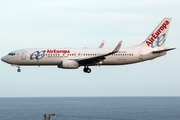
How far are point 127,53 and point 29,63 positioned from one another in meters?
18.7

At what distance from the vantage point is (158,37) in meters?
84.0

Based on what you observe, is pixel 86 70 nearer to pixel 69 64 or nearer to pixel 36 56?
pixel 69 64

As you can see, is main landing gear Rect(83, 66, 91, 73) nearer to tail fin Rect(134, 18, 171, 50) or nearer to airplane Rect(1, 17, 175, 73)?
airplane Rect(1, 17, 175, 73)

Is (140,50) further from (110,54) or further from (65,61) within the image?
(65,61)

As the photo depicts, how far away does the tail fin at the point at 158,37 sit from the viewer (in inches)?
3260

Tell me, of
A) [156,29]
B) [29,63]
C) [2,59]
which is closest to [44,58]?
[29,63]

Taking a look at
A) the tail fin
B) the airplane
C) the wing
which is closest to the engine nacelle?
the airplane

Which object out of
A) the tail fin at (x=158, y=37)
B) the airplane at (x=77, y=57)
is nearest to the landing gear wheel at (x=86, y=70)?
the airplane at (x=77, y=57)

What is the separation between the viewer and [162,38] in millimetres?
84125

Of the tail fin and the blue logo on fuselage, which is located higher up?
the tail fin

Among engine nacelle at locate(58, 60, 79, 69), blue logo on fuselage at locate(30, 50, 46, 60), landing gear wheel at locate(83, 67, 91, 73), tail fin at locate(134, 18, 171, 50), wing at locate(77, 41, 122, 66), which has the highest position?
tail fin at locate(134, 18, 171, 50)

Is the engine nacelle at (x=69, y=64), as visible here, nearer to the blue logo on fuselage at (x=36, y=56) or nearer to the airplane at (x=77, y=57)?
the airplane at (x=77, y=57)

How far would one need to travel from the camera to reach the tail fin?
82812mm

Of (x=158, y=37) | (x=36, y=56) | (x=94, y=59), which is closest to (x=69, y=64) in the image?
(x=94, y=59)
